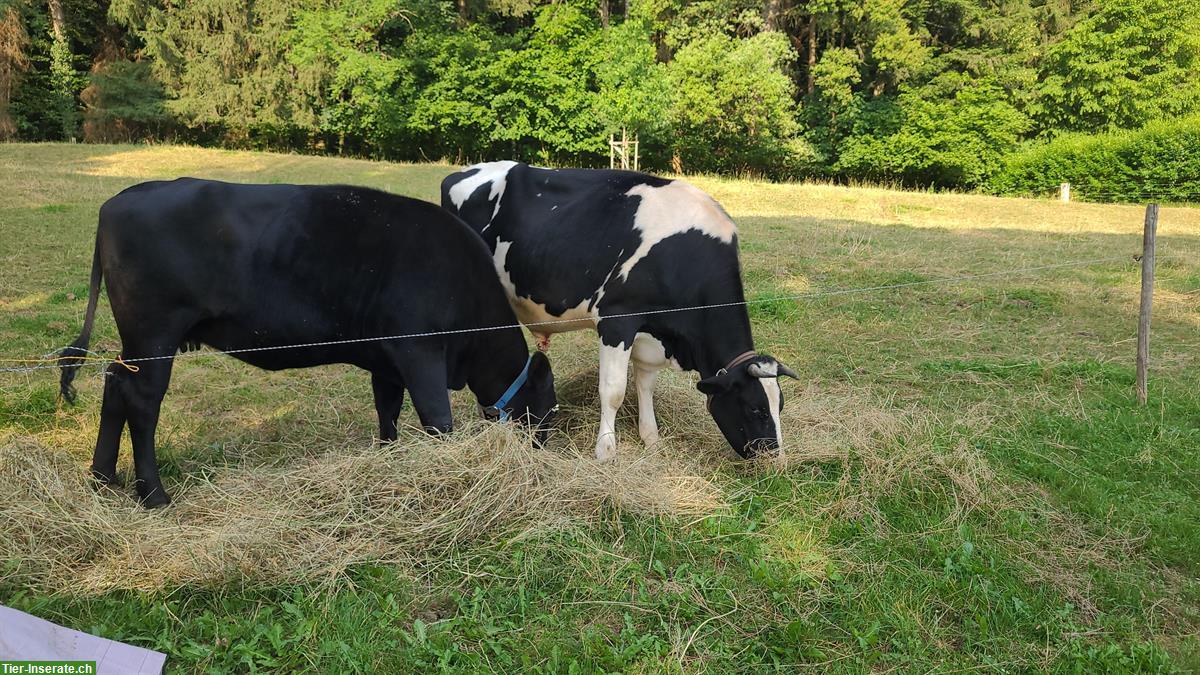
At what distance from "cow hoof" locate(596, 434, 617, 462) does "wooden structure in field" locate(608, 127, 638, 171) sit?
25654mm

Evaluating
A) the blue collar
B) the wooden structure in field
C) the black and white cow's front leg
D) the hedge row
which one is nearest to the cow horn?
the black and white cow's front leg

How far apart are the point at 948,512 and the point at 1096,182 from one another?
30.1 metres

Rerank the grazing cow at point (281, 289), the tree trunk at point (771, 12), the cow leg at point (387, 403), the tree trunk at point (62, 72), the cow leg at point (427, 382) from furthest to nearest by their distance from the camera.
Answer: the tree trunk at point (771, 12), the tree trunk at point (62, 72), the cow leg at point (387, 403), the cow leg at point (427, 382), the grazing cow at point (281, 289)

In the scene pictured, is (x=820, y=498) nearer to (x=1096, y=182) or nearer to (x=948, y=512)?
(x=948, y=512)

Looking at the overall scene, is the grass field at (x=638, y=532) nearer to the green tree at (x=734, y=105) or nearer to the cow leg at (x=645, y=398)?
the cow leg at (x=645, y=398)

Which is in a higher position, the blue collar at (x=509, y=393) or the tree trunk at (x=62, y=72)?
the tree trunk at (x=62, y=72)

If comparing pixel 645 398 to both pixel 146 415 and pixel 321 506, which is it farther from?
pixel 146 415

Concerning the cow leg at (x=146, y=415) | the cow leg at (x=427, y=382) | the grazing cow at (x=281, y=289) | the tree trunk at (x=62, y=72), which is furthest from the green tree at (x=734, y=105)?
the cow leg at (x=146, y=415)

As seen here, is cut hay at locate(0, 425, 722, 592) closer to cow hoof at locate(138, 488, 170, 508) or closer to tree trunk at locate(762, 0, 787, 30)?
cow hoof at locate(138, 488, 170, 508)

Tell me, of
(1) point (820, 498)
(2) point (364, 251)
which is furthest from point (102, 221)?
(1) point (820, 498)

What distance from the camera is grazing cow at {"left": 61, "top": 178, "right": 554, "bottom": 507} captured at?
199 inches

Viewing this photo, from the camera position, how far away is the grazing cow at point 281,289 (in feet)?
16.6

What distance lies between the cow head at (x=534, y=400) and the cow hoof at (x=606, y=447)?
1.34ft

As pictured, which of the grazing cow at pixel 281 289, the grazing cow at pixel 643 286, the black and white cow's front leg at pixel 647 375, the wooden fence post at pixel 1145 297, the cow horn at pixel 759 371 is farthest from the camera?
the wooden fence post at pixel 1145 297
